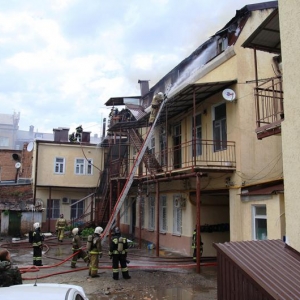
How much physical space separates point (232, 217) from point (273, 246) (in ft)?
23.2

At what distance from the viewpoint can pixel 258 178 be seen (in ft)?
41.2

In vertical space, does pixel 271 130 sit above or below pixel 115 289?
above

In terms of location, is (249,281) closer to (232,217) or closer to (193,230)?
(232,217)

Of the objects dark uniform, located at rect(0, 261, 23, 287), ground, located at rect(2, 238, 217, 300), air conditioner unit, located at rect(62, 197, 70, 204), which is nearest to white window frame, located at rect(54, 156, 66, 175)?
air conditioner unit, located at rect(62, 197, 70, 204)

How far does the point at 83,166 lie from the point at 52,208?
13.4ft

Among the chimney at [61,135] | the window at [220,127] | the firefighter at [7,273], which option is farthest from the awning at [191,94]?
the chimney at [61,135]

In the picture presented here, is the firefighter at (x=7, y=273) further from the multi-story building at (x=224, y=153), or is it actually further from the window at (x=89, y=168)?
the window at (x=89, y=168)

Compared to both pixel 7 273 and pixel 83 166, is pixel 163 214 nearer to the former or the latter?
pixel 83 166

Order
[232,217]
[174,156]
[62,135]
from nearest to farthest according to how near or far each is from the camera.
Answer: [232,217] → [174,156] → [62,135]

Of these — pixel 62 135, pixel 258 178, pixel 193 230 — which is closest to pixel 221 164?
pixel 258 178

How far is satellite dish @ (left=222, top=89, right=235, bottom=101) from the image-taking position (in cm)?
1226

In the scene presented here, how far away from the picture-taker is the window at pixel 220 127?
1346 cm

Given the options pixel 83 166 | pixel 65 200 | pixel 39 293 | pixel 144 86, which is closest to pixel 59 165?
pixel 83 166

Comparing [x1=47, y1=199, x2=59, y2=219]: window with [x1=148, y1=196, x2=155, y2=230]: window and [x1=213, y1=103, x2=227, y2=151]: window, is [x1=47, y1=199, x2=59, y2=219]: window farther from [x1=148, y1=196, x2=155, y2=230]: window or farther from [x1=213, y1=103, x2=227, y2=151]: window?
[x1=213, y1=103, x2=227, y2=151]: window
